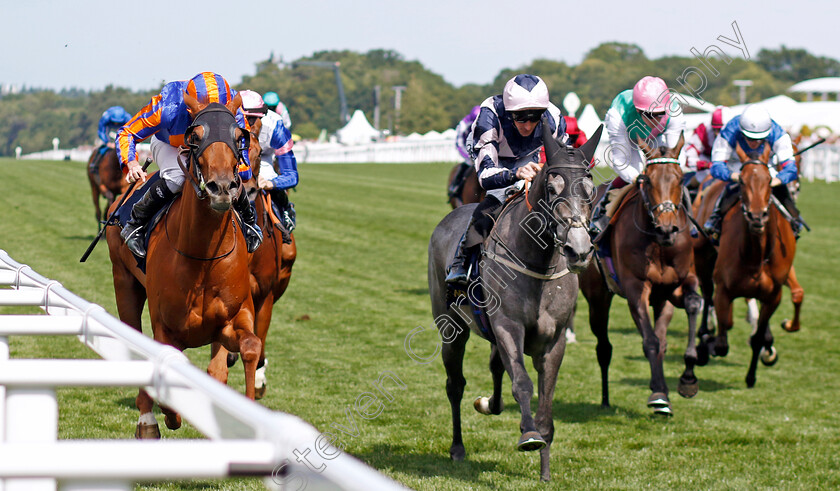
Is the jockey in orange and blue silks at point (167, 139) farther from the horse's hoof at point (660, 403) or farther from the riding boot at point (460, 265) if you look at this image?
the horse's hoof at point (660, 403)

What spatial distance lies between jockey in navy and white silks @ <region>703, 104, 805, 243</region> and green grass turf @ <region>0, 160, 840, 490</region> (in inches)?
70.4

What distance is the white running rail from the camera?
173 cm

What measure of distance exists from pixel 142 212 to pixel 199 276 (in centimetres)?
82

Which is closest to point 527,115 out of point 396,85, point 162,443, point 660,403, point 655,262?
point 655,262

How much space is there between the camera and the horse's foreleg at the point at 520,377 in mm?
5500

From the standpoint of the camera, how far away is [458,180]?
45.4ft

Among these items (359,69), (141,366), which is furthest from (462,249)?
(359,69)

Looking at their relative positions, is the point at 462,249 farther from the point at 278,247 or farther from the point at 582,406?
the point at 582,406

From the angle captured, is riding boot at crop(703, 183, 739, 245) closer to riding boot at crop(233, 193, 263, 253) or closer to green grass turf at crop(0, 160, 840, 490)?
green grass turf at crop(0, 160, 840, 490)

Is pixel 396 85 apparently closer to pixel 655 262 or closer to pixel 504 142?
pixel 655 262

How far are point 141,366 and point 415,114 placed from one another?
81.7 m

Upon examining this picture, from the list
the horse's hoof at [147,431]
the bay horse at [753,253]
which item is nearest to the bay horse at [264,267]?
the horse's hoof at [147,431]

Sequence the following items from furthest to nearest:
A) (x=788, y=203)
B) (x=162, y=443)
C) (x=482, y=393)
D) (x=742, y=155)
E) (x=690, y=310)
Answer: (x=788, y=203)
(x=742, y=155)
(x=482, y=393)
(x=690, y=310)
(x=162, y=443)

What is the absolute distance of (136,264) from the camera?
21.1 ft
